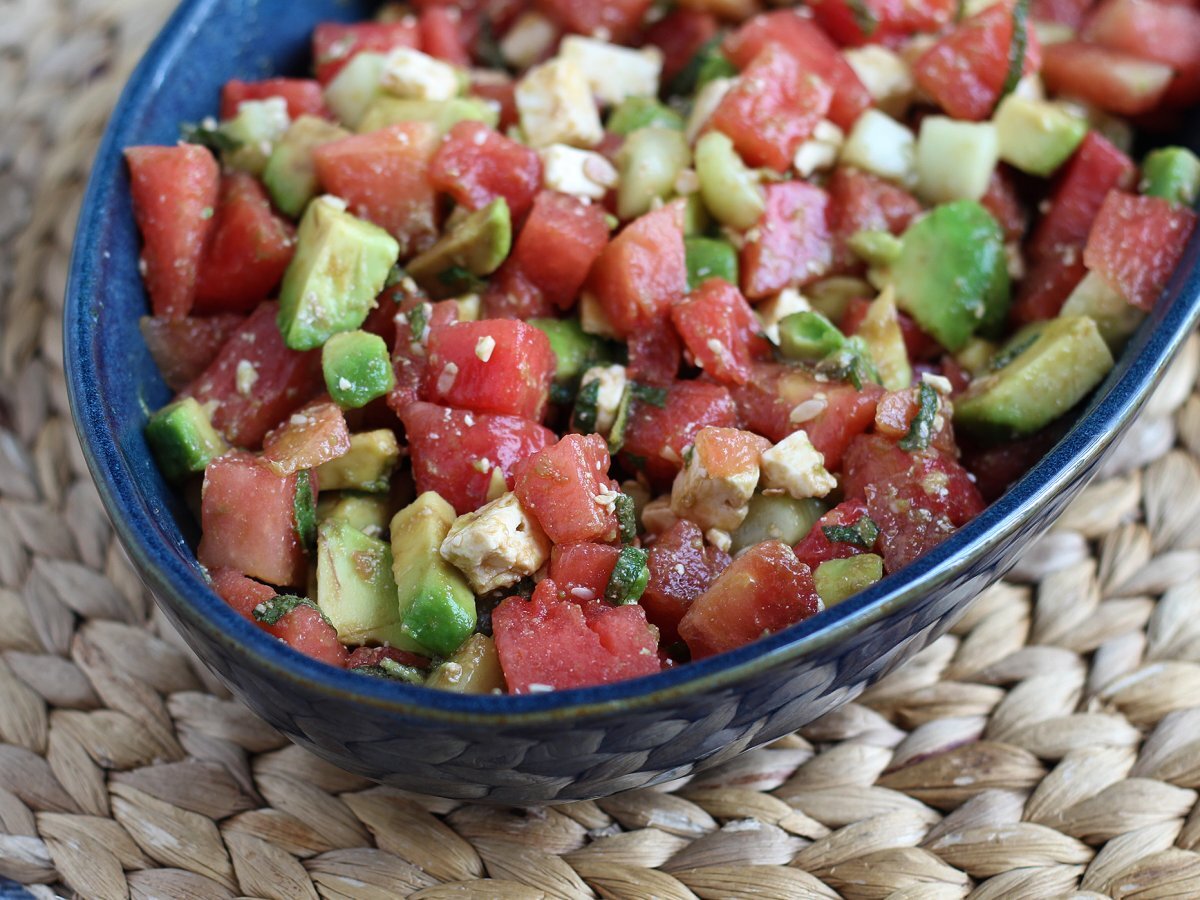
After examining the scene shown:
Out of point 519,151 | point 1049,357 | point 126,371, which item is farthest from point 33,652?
point 1049,357

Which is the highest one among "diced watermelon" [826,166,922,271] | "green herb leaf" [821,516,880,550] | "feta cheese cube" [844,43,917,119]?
"feta cheese cube" [844,43,917,119]

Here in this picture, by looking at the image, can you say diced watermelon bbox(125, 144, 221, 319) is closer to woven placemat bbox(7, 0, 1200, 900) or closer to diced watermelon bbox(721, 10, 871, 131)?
woven placemat bbox(7, 0, 1200, 900)

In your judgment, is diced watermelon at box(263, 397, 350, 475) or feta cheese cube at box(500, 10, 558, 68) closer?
diced watermelon at box(263, 397, 350, 475)

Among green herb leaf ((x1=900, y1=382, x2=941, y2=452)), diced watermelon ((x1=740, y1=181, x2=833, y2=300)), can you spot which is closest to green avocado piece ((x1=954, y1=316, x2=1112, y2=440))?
green herb leaf ((x1=900, y1=382, x2=941, y2=452))

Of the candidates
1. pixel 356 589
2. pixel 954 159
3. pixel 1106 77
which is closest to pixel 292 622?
pixel 356 589

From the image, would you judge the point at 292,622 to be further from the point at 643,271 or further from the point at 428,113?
the point at 428,113

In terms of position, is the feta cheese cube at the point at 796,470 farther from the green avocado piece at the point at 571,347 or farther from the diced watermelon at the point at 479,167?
the diced watermelon at the point at 479,167
